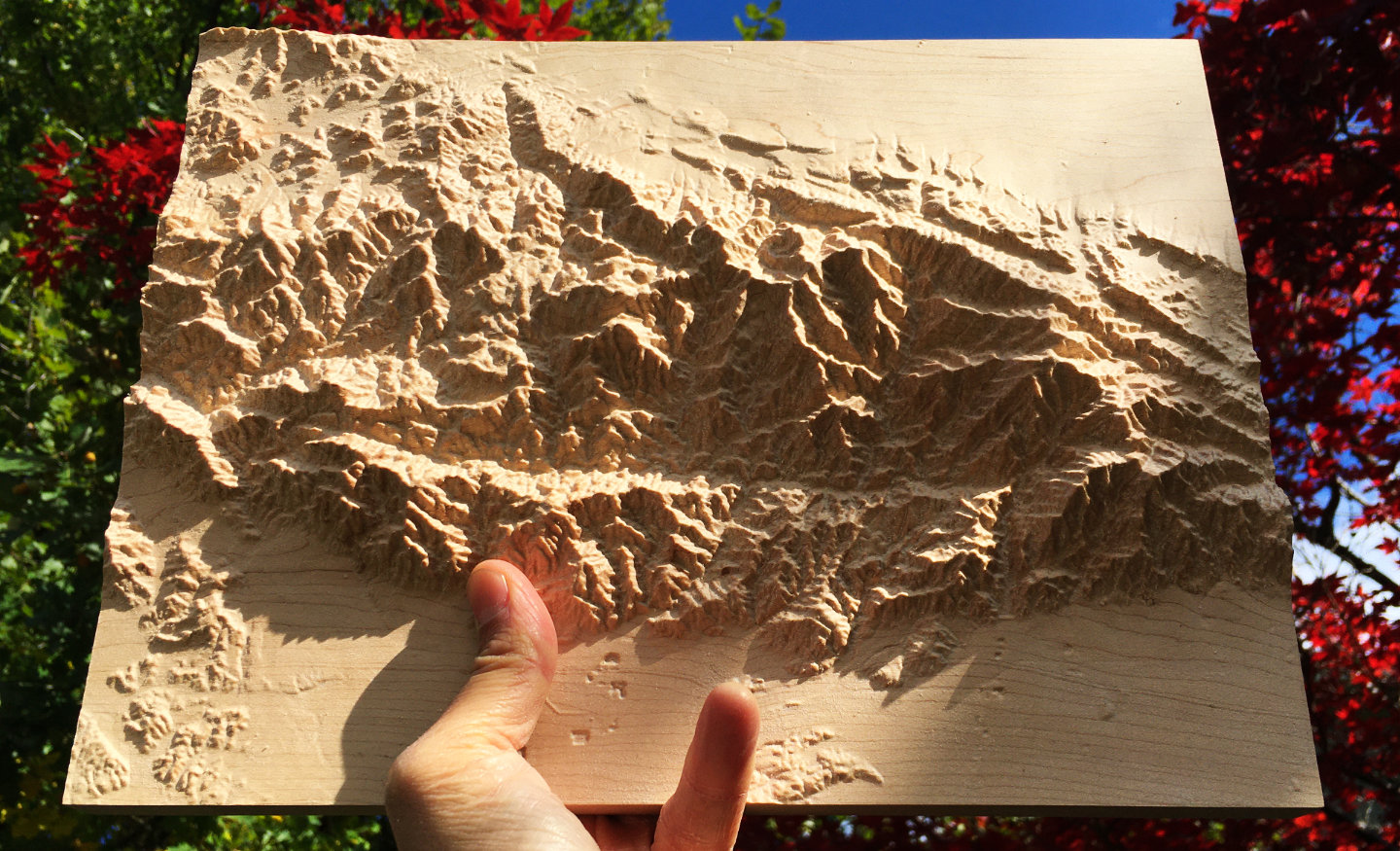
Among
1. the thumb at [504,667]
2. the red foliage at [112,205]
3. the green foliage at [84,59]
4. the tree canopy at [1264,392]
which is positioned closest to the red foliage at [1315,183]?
the tree canopy at [1264,392]

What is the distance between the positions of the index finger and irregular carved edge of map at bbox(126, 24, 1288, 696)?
0.14 metres

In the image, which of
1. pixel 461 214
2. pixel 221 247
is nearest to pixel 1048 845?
pixel 461 214

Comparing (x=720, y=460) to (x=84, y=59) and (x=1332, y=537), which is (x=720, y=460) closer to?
(x=1332, y=537)

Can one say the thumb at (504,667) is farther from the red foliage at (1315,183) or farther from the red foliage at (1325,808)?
the red foliage at (1315,183)

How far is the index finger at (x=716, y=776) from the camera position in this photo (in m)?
0.93

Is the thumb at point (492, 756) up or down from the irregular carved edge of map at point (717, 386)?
down

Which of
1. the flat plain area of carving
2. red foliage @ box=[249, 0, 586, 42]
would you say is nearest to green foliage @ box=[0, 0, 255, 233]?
red foliage @ box=[249, 0, 586, 42]

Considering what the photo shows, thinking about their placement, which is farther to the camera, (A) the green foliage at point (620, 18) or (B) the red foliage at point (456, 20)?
(A) the green foliage at point (620, 18)

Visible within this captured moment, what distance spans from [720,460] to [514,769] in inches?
17.7

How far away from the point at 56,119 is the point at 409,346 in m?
3.75

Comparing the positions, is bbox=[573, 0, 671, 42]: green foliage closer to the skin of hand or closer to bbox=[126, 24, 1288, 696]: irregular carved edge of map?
bbox=[126, 24, 1288, 696]: irregular carved edge of map

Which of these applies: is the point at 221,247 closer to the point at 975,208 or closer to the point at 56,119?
the point at 975,208

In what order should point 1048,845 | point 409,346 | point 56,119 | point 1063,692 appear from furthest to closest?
point 56,119, point 1048,845, point 409,346, point 1063,692

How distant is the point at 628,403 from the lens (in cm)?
113
